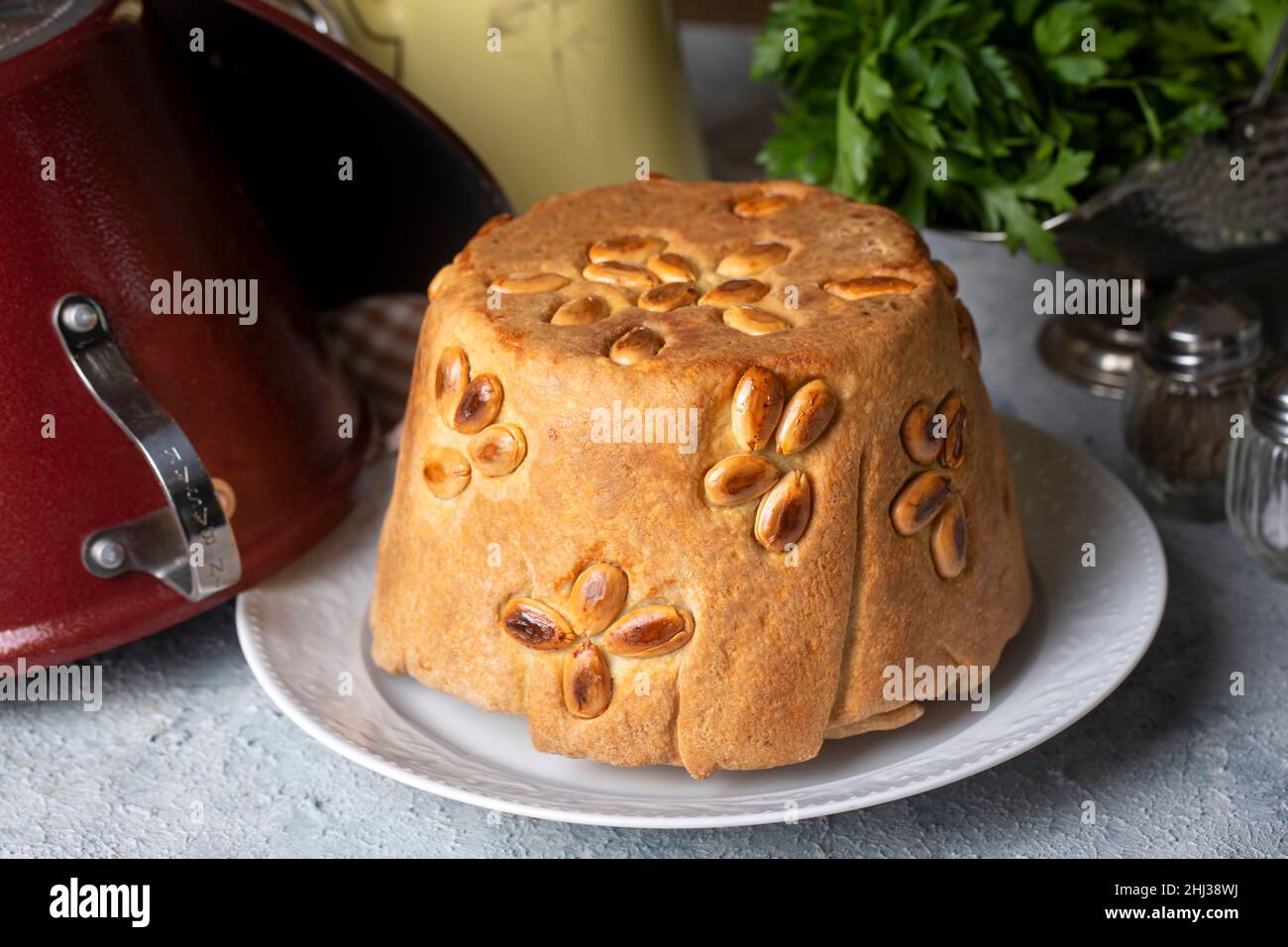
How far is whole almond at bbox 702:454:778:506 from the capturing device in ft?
2.62

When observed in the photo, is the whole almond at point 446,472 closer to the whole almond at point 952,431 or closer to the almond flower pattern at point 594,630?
the almond flower pattern at point 594,630

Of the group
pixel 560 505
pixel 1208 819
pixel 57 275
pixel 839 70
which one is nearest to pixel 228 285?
pixel 57 275

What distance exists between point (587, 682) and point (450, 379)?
0.66 feet

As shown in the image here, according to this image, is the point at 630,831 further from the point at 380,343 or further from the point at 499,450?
the point at 380,343

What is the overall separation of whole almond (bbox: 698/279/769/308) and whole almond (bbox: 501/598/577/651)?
0.21m

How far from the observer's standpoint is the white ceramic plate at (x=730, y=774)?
0.82 metres

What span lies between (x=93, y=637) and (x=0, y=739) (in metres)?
0.11

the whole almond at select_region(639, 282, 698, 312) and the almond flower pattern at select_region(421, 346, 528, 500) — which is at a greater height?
the whole almond at select_region(639, 282, 698, 312)

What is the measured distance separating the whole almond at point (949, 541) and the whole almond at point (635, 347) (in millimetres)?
199

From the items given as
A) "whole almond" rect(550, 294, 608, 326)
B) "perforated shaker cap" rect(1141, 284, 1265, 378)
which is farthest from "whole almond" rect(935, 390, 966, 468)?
"perforated shaker cap" rect(1141, 284, 1265, 378)

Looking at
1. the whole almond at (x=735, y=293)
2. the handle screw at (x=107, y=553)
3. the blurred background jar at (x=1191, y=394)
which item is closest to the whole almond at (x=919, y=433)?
the whole almond at (x=735, y=293)

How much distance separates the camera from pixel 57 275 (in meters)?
0.92

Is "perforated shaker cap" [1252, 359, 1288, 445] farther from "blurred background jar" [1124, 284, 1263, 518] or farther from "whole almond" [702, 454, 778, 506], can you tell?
"whole almond" [702, 454, 778, 506]

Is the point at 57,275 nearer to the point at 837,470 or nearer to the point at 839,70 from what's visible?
the point at 837,470
